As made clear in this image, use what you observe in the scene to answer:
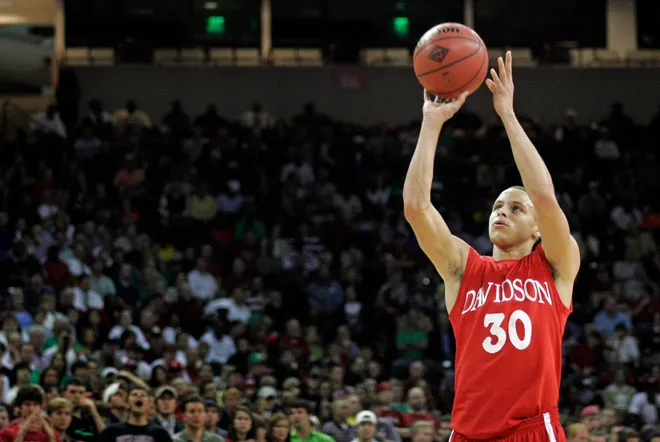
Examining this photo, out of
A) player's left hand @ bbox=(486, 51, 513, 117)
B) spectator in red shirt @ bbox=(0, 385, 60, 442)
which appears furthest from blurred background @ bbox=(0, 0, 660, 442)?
player's left hand @ bbox=(486, 51, 513, 117)

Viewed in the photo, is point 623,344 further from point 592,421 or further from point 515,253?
point 515,253

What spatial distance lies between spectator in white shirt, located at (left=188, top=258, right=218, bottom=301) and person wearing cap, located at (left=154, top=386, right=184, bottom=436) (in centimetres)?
563

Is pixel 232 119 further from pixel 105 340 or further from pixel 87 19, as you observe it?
pixel 105 340

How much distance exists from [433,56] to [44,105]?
60.1 ft

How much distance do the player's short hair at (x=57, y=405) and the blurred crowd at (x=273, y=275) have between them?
0.04 feet

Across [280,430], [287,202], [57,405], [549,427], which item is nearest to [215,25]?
[287,202]

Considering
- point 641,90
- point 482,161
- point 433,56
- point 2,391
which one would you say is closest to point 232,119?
point 482,161

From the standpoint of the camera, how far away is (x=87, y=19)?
880 inches

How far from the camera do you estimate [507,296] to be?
4816 millimetres

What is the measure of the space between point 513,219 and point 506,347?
24.3 inches

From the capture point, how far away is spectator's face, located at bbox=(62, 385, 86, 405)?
A: 9969 millimetres

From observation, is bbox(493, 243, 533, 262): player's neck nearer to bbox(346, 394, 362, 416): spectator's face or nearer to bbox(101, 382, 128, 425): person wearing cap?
bbox(101, 382, 128, 425): person wearing cap

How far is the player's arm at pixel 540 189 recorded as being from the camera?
4.71 m

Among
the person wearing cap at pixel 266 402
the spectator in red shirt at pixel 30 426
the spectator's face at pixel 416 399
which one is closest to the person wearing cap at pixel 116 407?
the spectator in red shirt at pixel 30 426
